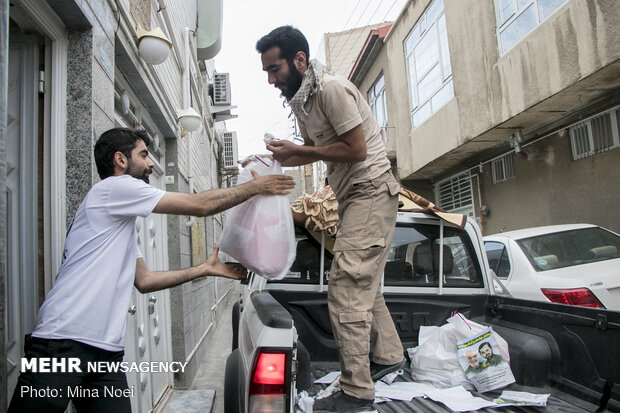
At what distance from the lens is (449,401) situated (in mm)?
2168

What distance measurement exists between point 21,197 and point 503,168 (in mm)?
9362

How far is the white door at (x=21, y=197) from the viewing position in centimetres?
188

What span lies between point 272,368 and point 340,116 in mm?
1220

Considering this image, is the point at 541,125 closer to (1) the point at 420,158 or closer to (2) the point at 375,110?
(1) the point at 420,158

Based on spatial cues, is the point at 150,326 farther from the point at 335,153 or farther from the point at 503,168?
the point at 503,168

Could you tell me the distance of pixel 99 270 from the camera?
1583 mm

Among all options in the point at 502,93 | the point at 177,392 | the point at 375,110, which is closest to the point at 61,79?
the point at 177,392

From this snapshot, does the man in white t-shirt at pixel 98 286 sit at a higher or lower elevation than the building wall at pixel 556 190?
lower

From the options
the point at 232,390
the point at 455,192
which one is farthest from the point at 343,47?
the point at 232,390

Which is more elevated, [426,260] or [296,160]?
[296,160]

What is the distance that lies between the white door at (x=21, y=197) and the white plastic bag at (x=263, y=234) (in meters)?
0.94

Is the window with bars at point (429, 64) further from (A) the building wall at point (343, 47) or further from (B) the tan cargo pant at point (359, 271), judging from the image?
(A) the building wall at point (343, 47)

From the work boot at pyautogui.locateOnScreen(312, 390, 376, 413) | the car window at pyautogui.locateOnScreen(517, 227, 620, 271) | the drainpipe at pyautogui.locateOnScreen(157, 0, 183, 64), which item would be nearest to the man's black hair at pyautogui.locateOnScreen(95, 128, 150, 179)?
the work boot at pyautogui.locateOnScreen(312, 390, 376, 413)

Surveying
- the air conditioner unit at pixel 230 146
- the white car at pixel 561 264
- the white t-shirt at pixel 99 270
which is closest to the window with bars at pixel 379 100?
the air conditioner unit at pixel 230 146
